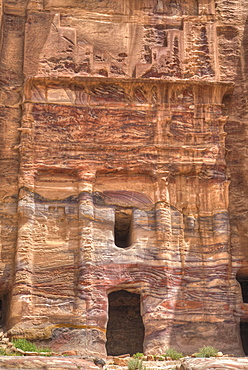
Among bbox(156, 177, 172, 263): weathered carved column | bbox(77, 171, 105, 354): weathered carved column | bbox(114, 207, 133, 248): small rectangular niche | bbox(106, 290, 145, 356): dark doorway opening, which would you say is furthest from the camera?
bbox(106, 290, 145, 356): dark doorway opening

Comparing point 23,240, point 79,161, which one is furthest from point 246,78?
point 23,240

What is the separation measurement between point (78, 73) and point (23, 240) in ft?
15.4

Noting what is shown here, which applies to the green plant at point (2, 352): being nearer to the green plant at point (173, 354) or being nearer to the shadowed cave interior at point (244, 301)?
the green plant at point (173, 354)

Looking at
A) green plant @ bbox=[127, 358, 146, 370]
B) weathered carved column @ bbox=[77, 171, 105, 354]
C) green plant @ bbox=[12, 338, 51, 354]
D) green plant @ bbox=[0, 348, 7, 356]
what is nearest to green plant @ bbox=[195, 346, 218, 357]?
green plant @ bbox=[127, 358, 146, 370]

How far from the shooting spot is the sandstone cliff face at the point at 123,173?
17719 mm

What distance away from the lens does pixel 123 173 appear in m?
19.1

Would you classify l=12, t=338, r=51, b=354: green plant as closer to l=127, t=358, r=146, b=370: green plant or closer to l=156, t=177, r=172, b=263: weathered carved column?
l=127, t=358, r=146, b=370: green plant

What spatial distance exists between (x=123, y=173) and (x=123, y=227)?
1397mm

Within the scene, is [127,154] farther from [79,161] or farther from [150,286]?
[150,286]

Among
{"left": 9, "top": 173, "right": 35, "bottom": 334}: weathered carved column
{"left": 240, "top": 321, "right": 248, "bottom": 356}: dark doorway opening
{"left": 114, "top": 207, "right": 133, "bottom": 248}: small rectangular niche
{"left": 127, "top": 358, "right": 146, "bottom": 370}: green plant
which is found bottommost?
{"left": 127, "top": 358, "right": 146, "bottom": 370}: green plant

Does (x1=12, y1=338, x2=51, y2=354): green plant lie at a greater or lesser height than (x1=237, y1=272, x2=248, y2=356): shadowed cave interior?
lesser

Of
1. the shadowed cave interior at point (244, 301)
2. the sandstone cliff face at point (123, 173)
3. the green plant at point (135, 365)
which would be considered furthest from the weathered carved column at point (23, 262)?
the shadowed cave interior at point (244, 301)

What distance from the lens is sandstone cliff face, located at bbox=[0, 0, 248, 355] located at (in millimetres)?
17719

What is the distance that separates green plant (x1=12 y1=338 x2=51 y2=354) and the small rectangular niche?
3.70 m
